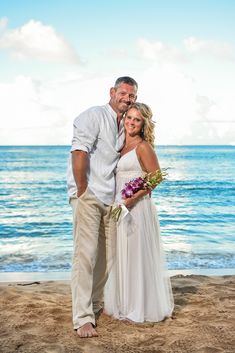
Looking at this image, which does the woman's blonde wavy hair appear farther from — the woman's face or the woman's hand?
the woman's hand

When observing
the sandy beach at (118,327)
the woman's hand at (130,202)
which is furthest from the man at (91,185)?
the sandy beach at (118,327)

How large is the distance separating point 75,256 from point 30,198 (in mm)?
18476

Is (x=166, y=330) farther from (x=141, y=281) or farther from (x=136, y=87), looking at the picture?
(x=136, y=87)

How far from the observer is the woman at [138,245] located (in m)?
4.90

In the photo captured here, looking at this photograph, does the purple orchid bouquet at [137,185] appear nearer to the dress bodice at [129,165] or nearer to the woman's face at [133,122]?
the dress bodice at [129,165]

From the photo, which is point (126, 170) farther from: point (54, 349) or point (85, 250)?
point (54, 349)

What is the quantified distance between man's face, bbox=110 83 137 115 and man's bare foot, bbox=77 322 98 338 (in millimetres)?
1939

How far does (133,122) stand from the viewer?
16.0 ft

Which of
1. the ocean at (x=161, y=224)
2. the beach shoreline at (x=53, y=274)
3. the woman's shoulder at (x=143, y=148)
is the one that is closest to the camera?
the woman's shoulder at (x=143, y=148)

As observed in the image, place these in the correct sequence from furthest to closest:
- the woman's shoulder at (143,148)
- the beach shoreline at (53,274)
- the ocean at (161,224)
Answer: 1. the ocean at (161,224)
2. the beach shoreline at (53,274)
3. the woman's shoulder at (143,148)

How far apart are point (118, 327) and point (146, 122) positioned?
188cm

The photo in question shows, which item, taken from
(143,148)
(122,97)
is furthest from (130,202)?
(122,97)

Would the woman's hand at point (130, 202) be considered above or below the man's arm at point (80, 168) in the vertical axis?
below

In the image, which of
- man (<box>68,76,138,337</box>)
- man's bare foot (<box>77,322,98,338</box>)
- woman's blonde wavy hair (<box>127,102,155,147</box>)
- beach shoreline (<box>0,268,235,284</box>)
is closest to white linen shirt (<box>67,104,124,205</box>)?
man (<box>68,76,138,337</box>)
